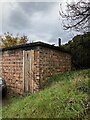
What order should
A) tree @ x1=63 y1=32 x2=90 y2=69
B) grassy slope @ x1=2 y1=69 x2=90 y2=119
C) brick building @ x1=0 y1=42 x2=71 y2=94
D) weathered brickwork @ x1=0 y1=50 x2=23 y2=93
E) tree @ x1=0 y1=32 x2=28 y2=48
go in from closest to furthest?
grassy slope @ x1=2 y1=69 x2=90 y2=119
brick building @ x1=0 y1=42 x2=71 y2=94
weathered brickwork @ x1=0 y1=50 x2=23 y2=93
tree @ x1=63 y1=32 x2=90 y2=69
tree @ x1=0 y1=32 x2=28 y2=48

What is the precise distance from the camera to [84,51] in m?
15.0

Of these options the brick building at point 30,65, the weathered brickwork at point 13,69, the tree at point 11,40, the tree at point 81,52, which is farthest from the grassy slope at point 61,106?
the tree at point 11,40

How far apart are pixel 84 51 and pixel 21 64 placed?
5.39 m

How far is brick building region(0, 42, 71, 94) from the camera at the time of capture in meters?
10.7

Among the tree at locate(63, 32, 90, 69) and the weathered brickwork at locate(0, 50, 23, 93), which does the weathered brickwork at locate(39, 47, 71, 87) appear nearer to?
the weathered brickwork at locate(0, 50, 23, 93)

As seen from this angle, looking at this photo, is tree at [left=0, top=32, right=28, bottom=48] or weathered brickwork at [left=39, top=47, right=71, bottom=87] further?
tree at [left=0, top=32, right=28, bottom=48]

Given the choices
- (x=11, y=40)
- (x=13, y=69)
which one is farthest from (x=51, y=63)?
(x=11, y=40)

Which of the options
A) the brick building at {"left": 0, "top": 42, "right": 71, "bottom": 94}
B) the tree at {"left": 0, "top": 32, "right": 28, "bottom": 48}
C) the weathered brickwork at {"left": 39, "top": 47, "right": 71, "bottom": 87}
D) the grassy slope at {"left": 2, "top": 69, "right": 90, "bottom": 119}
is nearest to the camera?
the grassy slope at {"left": 2, "top": 69, "right": 90, "bottom": 119}

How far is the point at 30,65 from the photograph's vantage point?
1092 cm

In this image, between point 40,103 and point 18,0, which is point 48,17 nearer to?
point 18,0

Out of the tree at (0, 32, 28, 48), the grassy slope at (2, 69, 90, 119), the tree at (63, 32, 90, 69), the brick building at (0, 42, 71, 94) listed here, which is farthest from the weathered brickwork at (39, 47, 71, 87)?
the tree at (0, 32, 28, 48)

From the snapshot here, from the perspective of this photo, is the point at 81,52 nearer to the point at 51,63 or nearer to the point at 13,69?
the point at 51,63

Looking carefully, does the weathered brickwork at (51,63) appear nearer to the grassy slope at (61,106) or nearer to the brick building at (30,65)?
the brick building at (30,65)

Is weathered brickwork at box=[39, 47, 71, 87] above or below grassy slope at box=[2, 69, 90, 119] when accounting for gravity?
above
